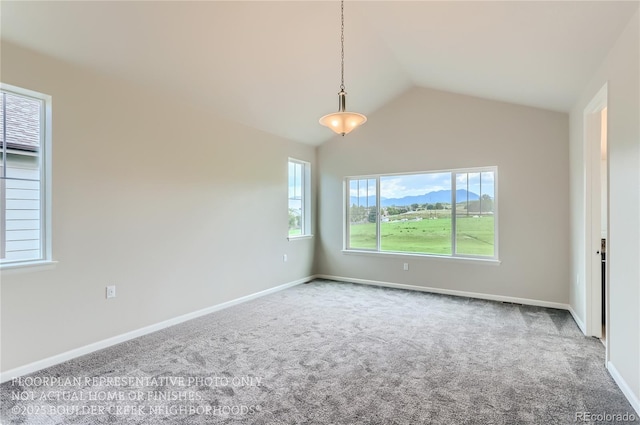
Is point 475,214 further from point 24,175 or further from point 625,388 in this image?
point 24,175

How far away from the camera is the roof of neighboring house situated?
256cm

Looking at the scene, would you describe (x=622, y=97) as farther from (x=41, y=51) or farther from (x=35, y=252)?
(x=35, y=252)

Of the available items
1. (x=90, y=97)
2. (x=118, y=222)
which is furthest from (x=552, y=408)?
(x=90, y=97)

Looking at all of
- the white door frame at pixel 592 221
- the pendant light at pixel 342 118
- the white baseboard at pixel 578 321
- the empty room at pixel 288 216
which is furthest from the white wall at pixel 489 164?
the pendant light at pixel 342 118

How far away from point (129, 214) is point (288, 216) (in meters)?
2.64

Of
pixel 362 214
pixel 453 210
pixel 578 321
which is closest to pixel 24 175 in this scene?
pixel 362 214

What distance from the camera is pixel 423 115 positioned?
5090 mm

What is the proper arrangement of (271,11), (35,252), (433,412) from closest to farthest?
1. (433,412)
2. (35,252)
3. (271,11)

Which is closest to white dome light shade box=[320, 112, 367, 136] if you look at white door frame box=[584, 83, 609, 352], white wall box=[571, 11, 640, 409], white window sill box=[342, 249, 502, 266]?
white wall box=[571, 11, 640, 409]

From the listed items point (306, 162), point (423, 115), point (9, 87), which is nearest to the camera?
point (9, 87)

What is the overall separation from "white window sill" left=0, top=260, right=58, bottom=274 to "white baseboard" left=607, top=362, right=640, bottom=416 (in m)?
4.37

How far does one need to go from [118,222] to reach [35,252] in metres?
0.67

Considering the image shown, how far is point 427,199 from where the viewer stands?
524 cm

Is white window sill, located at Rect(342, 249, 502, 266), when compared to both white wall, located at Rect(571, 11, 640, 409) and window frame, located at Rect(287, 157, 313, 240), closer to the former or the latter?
window frame, located at Rect(287, 157, 313, 240)
